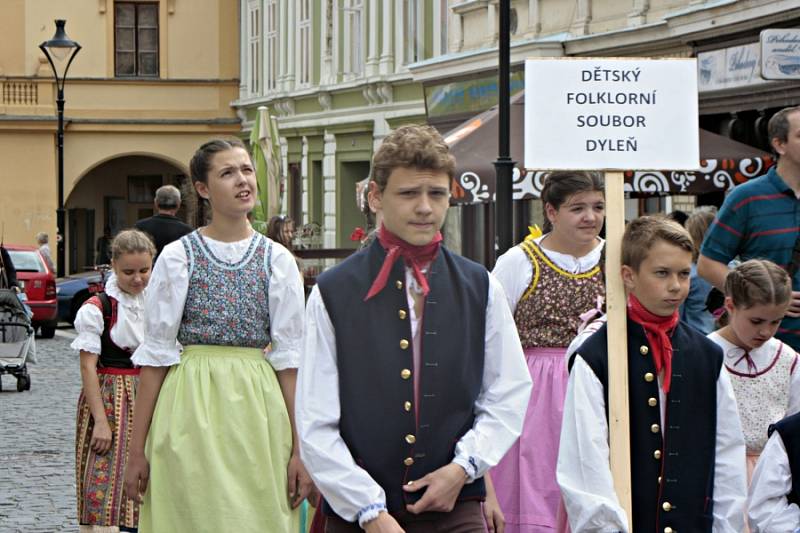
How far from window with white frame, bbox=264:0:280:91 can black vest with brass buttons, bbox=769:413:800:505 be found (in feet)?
112

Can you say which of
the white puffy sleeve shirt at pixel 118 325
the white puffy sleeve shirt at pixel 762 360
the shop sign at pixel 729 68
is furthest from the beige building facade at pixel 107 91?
the white puffy sleeve shirt at pixel 762 360

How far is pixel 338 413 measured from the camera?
15.5 ft

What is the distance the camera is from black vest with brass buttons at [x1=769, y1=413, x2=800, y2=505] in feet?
17.0

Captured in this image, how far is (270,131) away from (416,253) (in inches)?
793

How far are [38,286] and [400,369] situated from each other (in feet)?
73.9

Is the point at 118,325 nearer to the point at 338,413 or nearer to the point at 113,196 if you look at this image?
the point at 338,413

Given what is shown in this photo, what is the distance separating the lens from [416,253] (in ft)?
15.9

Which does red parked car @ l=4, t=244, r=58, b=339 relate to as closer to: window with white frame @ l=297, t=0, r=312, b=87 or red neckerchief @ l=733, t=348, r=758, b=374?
window with white frame @ l=297, t=0, r=312, b=87

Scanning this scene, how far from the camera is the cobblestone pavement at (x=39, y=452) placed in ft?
32.7

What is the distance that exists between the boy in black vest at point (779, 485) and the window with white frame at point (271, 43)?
34000 mm

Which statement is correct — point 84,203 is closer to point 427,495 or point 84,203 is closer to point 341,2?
point 341,2

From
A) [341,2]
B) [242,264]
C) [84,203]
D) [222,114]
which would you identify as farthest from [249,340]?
[84,203]

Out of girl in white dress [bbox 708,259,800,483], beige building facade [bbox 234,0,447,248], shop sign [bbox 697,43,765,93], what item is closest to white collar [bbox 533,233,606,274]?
girl in white dress [bbox 708,259,800,483]

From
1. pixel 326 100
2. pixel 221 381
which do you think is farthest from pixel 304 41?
pixel 221 381
